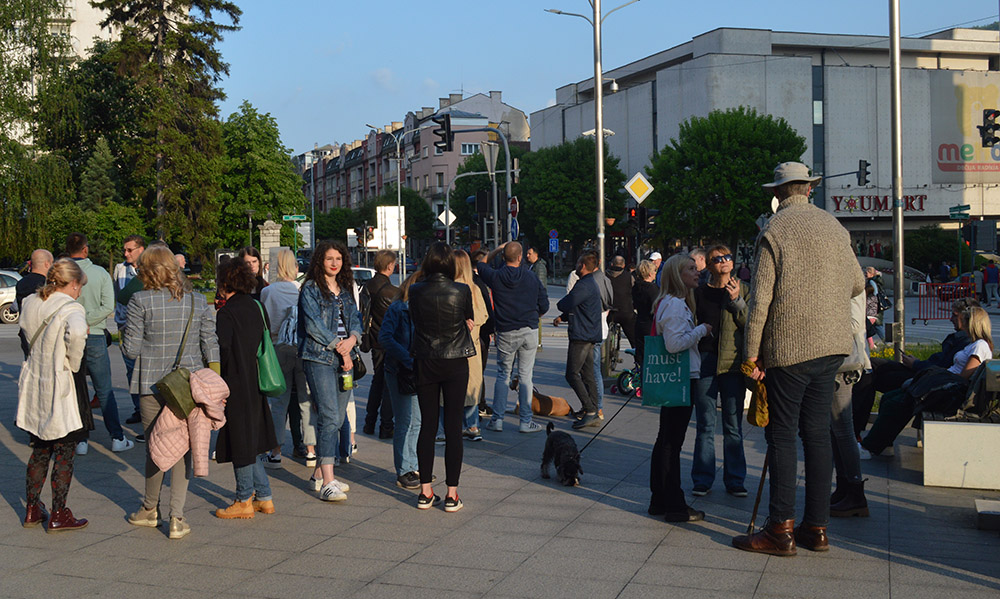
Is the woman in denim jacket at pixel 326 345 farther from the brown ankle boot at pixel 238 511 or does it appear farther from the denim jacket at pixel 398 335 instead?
the brown ankle boot at pixel 238 511

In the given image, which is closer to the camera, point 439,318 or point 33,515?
point 33,515

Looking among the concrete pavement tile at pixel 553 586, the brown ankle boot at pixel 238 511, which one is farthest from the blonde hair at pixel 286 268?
the concrete pavement tile at pixel 553 586

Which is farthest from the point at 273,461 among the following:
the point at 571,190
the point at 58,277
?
the point at 571,190

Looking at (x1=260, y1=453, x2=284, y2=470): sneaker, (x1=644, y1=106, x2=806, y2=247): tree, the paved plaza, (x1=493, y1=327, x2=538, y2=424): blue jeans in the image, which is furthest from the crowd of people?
(x1=644, y1=106, x2=806, y2=247): tree

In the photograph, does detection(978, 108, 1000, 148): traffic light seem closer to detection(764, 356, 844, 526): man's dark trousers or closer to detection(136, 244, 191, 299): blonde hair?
detection(764, 356, 844, 526): man's dark trousers

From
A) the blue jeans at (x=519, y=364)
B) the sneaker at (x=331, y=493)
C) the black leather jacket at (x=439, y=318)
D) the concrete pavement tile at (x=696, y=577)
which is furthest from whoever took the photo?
the blue jeans at (x=519, y=364)

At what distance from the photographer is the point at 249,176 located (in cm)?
5316

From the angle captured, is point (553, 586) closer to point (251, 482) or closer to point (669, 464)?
point (669, 464)

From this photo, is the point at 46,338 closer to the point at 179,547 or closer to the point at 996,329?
the point at 179,547

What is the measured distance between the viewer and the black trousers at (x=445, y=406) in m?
6.43

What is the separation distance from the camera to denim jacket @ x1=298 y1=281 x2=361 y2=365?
6.88m

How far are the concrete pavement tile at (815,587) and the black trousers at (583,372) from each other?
15.9ft

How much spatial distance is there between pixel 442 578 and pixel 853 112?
67.5 metres

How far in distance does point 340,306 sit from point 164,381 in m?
1.67
